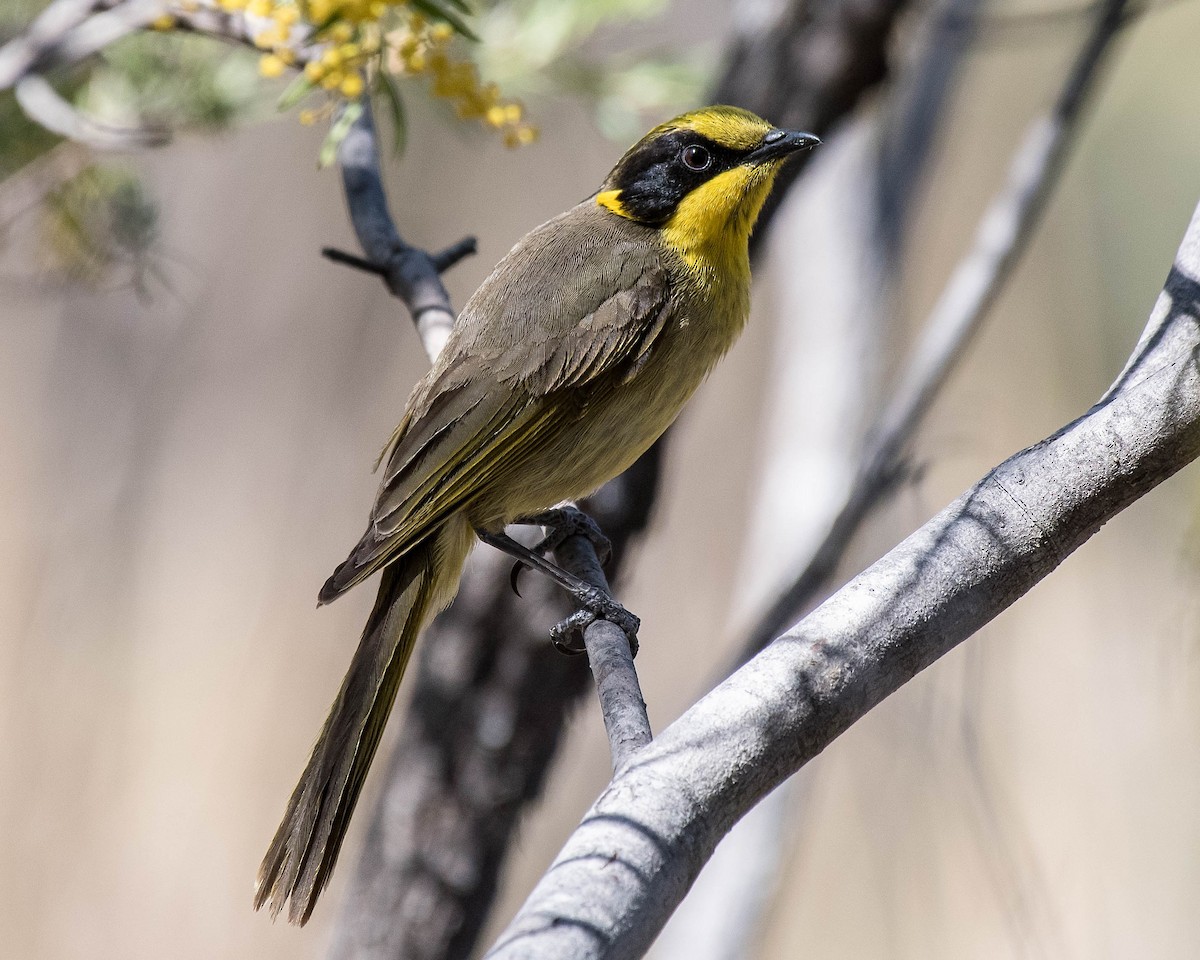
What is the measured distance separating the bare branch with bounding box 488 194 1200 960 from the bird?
1177 mm

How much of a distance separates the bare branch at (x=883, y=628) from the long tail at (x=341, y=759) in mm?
1155

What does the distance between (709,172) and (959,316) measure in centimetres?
87

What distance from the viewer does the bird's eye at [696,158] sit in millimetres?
2936

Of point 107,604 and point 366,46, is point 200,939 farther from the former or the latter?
point 366,46

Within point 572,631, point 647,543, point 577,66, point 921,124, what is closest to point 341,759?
point 572,631

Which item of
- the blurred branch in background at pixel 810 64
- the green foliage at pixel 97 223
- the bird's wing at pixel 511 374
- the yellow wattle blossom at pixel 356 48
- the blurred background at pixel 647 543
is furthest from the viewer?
the blurred background at pixel 647 543

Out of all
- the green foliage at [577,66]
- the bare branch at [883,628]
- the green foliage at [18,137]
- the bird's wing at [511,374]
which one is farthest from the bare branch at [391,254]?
the bare branch at [883,628]

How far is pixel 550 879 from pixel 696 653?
5.07m

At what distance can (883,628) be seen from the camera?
58.4 inches

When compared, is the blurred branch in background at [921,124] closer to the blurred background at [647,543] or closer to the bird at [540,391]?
the blurred background at [647,543]

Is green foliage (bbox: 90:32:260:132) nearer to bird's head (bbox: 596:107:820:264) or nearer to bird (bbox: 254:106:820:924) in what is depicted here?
bird (bbox: 254:106:820:924)

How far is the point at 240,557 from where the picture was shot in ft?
21.4

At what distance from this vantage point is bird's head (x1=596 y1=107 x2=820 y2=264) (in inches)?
114

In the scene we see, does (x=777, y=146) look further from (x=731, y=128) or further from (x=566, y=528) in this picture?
(x=566, y=528)
